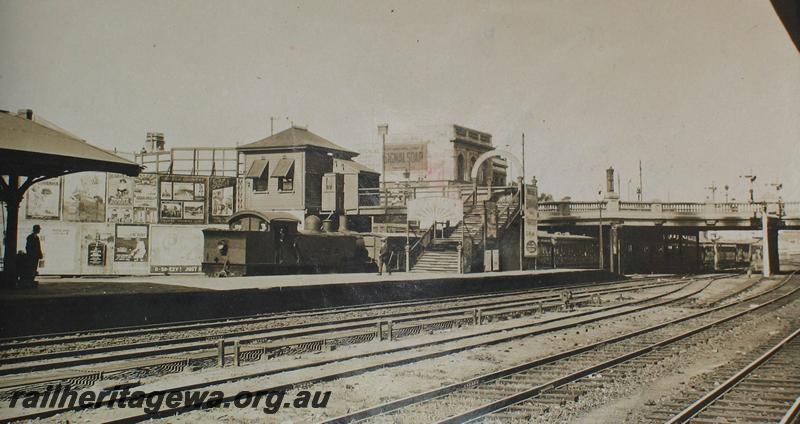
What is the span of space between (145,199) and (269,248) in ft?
26.6

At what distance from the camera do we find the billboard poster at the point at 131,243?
2623 cm

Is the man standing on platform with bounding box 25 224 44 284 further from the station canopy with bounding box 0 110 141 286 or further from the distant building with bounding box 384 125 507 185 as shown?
the distant building with bounding box 384 125 507 185

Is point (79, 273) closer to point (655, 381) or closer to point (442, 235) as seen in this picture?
point (442, 235)

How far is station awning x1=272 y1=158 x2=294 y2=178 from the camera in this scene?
34469 millimetres

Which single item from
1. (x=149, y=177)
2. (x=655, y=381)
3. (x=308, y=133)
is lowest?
(x=655, y=381)

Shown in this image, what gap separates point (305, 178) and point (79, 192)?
11.9m

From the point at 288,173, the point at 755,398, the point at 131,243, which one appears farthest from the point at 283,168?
the point at 755,398

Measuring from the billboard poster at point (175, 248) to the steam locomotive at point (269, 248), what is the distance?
387 centimetres

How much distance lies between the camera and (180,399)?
291 inches

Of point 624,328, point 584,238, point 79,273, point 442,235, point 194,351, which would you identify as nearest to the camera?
point 194,351

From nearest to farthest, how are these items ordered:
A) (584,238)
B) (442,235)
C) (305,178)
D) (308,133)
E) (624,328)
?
(624,328)
(442,235)
(305,178)
(308,133)
(584,238)

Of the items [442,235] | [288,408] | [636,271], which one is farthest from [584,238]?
[288,408]

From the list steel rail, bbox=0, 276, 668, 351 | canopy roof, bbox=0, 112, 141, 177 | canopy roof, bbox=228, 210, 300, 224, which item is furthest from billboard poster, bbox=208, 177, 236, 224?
canopy roof, bbox=0, 112, 141, 177

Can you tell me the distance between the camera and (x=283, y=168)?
1366 inches
